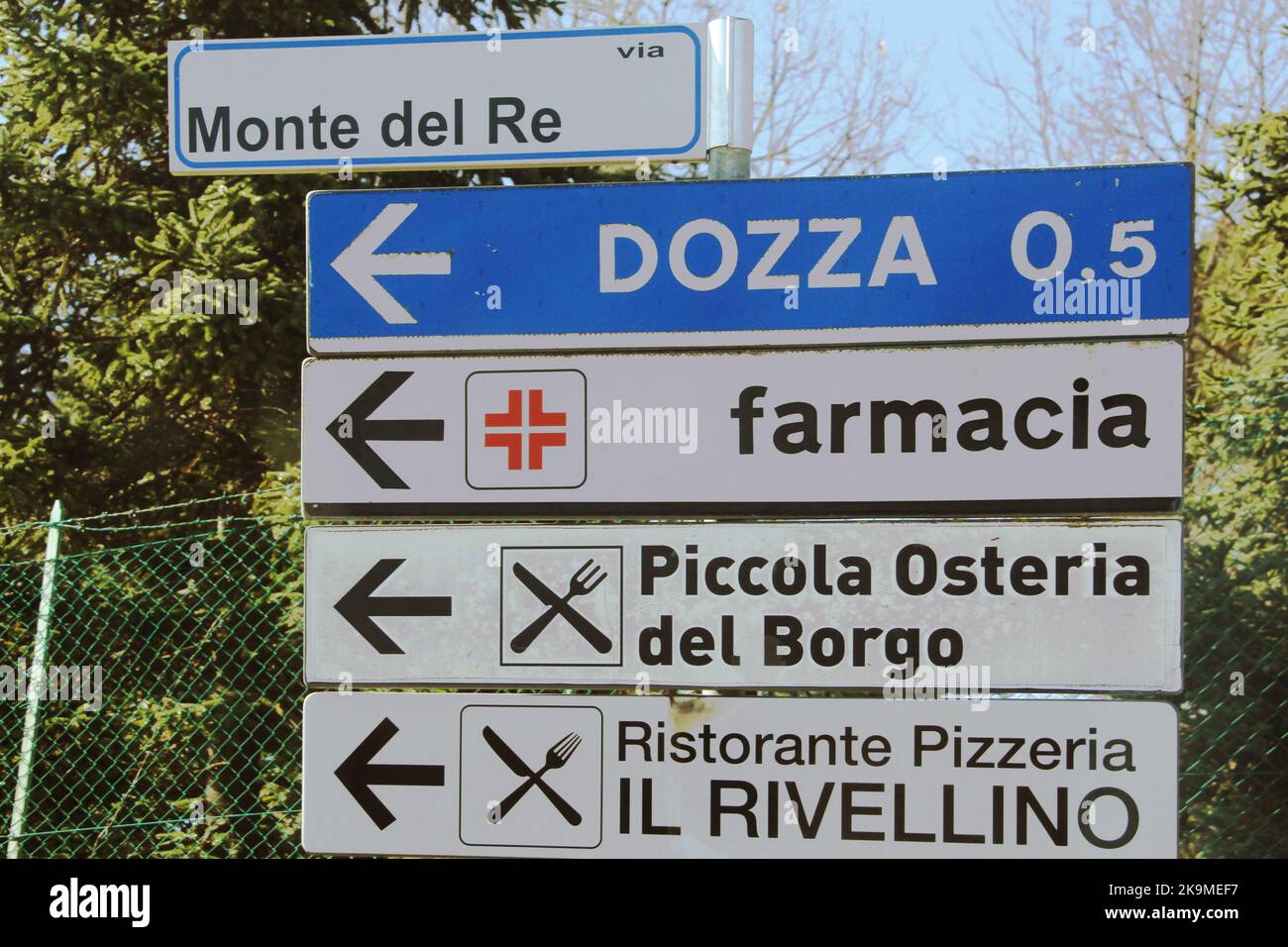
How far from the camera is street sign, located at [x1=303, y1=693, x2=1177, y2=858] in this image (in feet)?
7.54

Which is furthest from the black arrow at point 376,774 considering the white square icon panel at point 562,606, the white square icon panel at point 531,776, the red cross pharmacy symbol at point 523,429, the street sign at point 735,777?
the red cross pharmacy symbol at point 523,429

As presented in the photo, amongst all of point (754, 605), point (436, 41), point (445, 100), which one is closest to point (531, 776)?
point (754, 605)

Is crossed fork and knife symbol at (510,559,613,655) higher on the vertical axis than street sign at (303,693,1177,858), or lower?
higher

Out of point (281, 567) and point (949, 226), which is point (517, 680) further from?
point (281, 567)

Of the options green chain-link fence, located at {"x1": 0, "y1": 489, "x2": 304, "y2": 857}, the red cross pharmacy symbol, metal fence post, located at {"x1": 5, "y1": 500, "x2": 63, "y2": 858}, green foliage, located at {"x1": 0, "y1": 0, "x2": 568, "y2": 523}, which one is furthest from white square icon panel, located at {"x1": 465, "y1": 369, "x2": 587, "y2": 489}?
green foliage, located at {"x1": 0, "y1": 0, "x2": 568, "y2": 523}

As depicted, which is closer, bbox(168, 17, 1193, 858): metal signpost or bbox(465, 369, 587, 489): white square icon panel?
bbox(168, 17, 1193, 858): metal signpost

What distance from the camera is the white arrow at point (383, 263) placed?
8.07 ft

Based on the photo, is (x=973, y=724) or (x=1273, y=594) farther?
(x=1273, y=594)

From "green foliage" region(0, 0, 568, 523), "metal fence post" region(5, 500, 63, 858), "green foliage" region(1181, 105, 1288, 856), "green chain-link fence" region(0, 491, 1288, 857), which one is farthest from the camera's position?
"green foliage" region(0, 0, 568, 523)

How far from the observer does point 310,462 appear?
2.49m

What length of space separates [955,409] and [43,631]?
149 inches

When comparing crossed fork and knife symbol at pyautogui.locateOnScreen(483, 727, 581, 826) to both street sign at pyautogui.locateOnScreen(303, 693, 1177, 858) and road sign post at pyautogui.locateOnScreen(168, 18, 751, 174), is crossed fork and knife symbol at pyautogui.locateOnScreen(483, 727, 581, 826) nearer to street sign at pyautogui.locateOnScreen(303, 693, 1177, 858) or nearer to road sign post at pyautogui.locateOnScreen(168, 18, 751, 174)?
street sign at pyautogui.locateOnScreen(303, 693, 1177, 858)

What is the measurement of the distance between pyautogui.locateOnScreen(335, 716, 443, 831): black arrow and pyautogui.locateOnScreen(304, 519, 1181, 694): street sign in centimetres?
12
